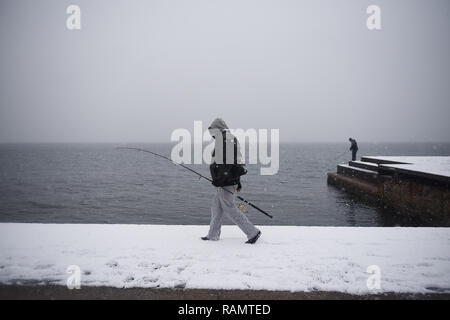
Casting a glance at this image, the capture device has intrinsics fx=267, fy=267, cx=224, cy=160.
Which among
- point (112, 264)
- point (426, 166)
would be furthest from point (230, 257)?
point (426, 166)

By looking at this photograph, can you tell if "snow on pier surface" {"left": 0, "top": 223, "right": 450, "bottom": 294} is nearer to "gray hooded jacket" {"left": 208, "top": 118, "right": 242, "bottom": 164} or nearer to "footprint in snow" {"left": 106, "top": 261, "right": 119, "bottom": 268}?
"footprint in snow" {"left": 106, "top": 261, "right": 119, "bottom": 268}

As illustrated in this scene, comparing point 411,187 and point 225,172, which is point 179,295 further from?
point 411,187

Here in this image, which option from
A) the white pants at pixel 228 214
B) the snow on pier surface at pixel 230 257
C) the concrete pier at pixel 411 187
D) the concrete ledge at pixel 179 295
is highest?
the white pants at pixel 228 214

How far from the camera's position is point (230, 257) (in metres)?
3.38

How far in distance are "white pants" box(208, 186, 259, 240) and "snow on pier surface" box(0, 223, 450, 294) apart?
187 millimetres

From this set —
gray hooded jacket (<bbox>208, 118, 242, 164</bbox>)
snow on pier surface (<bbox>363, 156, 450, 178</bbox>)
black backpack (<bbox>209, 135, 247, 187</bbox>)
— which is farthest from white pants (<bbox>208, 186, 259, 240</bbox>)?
snow on pier surface (<bbox>363, 156, 450, 178</bbox>)

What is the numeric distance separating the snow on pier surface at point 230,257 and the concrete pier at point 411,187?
24.4 ft

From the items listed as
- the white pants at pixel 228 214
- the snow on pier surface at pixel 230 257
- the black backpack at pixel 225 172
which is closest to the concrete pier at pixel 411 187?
the snow on pier surface at pixel 230 257

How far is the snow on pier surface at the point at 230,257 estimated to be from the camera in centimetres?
276

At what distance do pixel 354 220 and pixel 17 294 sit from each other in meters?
15.3

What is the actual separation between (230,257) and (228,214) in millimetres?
716

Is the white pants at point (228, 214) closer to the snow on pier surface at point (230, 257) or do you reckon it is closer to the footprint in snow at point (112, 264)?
the snow on pier surface at point (230, 257)
